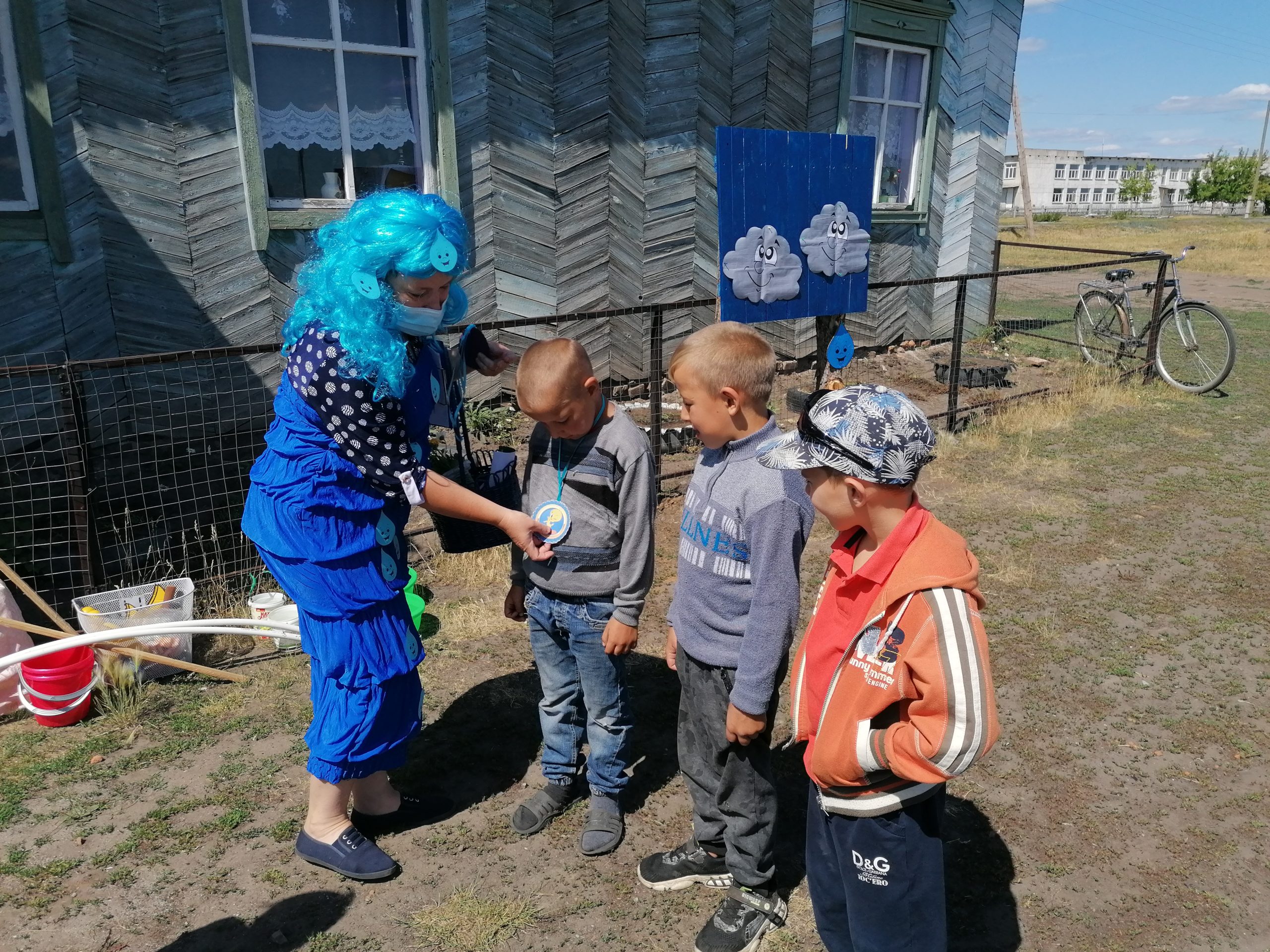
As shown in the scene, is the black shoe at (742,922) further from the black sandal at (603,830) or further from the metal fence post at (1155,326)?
the metal fence post at (1155,326)

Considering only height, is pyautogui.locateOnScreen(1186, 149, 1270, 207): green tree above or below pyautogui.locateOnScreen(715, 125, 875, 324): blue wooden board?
above

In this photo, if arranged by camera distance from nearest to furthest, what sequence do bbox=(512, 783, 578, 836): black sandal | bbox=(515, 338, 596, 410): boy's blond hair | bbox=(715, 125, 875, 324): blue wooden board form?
bbox=(515, 338, 596, 410): boy's blond hair → bbox=(512, 783, 578, 836): black sandal → bbox=(715, 125, 875, 324): blue wooden board

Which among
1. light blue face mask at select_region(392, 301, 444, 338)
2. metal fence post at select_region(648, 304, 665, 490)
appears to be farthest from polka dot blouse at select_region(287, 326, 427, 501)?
metal fence post at select_region(648, 304, 665, 490)

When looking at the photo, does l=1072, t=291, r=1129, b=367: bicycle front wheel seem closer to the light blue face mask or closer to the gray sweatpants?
the gray sweatpants

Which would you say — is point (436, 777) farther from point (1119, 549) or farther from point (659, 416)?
point (1119, 549)

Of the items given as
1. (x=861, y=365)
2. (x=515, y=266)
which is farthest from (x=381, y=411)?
(x=861, y=365)

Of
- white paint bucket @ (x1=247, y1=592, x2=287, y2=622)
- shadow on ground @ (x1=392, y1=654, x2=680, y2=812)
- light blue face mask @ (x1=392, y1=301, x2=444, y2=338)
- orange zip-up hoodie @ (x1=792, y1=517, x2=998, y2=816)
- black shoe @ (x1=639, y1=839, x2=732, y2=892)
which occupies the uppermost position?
light blue face mask @ (x1=392, y1=301, x2=444, y2=338)

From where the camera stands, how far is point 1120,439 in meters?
7.77

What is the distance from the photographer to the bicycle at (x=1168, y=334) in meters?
9.22

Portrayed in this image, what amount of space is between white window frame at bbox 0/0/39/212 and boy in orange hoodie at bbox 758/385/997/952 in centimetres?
567

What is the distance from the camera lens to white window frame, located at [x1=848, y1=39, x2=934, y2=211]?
9867mm

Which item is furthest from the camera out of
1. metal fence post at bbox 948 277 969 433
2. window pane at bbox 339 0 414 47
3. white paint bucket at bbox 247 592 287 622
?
metal fence post at bbox 948 277 969 433

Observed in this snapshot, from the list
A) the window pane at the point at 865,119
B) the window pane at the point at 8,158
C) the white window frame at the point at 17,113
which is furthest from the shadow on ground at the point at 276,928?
the window pane at the point at 865,119

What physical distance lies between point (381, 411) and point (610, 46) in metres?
6.28
